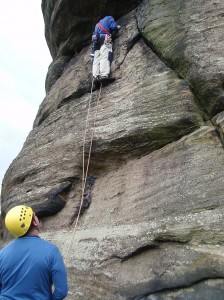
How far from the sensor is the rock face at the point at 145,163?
6.16 m

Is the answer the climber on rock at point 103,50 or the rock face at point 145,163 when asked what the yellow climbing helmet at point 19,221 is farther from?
the climber on rock at point 103,50

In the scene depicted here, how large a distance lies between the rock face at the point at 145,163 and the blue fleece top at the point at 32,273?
2139mm

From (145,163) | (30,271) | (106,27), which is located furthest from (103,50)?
(30,271)

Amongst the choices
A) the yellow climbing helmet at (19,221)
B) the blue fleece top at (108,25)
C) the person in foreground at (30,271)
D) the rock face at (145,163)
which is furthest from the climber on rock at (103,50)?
the person in foreground at (30,271)

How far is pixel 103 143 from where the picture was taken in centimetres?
888

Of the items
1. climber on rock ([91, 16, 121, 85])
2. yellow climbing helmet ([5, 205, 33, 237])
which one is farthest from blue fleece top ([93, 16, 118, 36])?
yellow climbing helmet ([5, 205, 33, 237])

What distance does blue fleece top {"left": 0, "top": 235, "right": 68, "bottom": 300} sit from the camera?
430 centimetres

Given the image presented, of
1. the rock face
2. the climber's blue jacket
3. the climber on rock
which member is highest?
the climber's blue jacket

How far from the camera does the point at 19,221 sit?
459 cm

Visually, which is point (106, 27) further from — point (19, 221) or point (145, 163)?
point (19, 221)

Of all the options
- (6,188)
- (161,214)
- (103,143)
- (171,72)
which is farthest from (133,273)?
(6,188)

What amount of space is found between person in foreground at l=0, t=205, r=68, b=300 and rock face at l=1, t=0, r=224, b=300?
2.13 m

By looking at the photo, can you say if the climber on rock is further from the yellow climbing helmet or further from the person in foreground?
the person in foreground

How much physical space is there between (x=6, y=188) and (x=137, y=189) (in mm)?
5648
